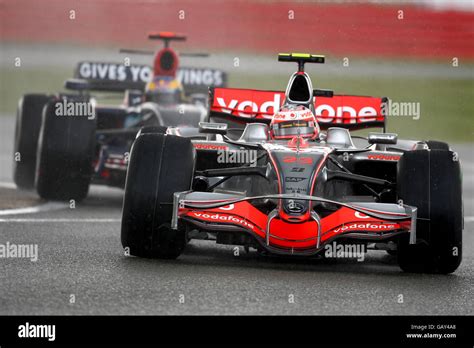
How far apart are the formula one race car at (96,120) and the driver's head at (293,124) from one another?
1457 mm

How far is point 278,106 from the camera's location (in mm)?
13492

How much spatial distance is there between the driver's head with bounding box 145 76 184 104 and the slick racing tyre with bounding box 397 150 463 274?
8706mm

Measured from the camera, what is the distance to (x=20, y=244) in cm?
1152

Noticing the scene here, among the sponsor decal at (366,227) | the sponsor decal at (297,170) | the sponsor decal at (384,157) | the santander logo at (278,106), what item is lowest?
the sponsor decal at (366,227)

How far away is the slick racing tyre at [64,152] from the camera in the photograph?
15492 millimetres

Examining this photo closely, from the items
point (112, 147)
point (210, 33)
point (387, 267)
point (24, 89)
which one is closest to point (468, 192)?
point (112, 147)

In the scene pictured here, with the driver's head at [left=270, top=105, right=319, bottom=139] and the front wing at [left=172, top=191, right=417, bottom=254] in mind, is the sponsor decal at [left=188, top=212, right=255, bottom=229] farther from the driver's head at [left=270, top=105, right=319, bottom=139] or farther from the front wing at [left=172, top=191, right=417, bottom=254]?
the driver's head at [left=270, top=105, right=319, bottom=139]

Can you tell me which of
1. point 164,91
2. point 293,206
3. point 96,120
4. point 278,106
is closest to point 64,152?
point 96,120

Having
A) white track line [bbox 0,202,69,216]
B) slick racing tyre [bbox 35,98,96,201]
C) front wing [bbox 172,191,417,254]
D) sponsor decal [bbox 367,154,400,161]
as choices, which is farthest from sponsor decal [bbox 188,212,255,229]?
slick racing tyre [bbox 35,98,96,201]

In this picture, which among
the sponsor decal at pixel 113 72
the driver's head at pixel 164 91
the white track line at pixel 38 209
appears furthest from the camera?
the sponsor decal at pixel 113 72

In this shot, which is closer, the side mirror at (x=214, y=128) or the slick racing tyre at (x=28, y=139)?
the side mirror at (x=214, y=128)

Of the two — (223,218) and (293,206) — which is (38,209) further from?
(293,206)

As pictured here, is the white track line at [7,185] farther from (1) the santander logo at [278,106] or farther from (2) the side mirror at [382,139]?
(2) the side mirror at [382,139]

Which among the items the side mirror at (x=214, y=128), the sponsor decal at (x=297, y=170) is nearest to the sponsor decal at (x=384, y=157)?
the sponsor decal at (x=297, y=170)
